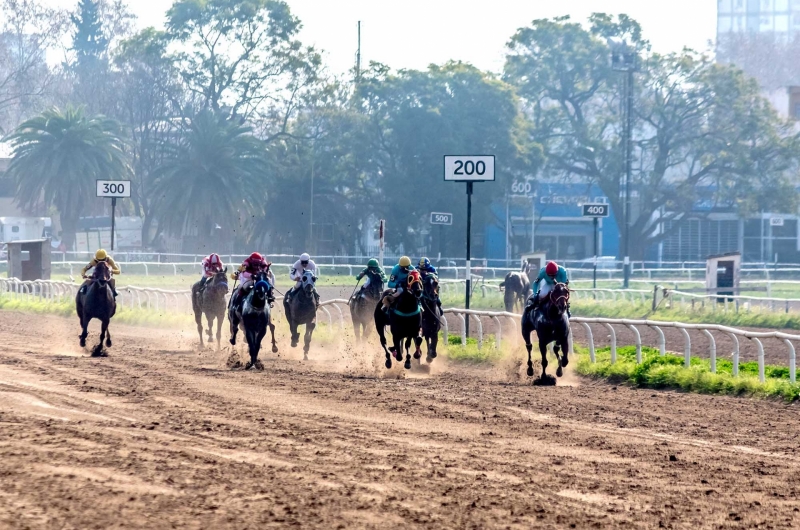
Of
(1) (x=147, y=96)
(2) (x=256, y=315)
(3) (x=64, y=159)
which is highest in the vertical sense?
(1) (x=147, y=96)

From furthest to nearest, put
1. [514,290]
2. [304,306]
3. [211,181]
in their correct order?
1. [211,181]
2. [514,290]
3. [304,306]

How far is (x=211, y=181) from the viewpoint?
5866 cm

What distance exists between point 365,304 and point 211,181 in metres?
38.9

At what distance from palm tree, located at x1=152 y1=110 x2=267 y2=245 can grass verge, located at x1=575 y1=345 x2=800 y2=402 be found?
41.7 m

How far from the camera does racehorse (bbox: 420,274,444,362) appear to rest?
1859cm

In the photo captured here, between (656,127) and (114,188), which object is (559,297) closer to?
(114,188)

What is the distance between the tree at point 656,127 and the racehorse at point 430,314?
145 feet

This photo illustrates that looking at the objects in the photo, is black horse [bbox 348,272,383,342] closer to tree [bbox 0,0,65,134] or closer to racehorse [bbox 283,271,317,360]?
racehorse [bbox 283,271,317,360]

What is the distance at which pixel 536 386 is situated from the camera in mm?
15906

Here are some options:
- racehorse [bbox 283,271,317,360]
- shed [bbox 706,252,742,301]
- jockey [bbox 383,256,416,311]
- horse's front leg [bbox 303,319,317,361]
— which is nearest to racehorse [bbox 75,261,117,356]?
racehorse [bbox 283,271,317,360]

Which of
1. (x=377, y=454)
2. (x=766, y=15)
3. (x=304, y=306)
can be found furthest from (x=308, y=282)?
(x=766, y=15)

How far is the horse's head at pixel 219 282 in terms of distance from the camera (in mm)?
22303

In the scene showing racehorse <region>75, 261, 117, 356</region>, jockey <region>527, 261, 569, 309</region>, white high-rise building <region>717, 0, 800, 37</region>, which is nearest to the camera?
jockey <region>527, 261, 569, 309</region>

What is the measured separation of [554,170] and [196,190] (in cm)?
1844
